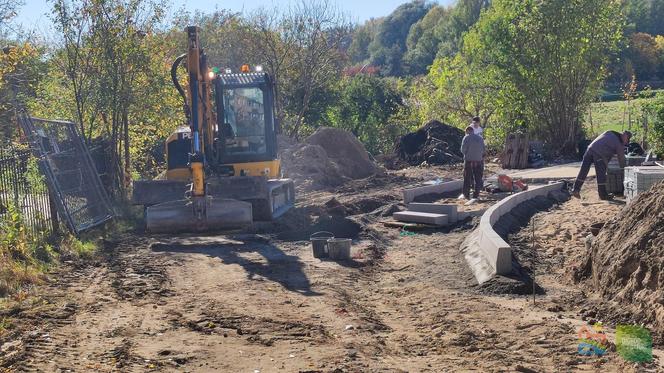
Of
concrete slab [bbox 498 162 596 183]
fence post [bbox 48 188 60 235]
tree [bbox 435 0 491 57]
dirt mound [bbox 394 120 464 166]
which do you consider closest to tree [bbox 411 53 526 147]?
dirt mound [bbox 394 120 464 166]

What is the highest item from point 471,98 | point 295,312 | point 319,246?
point 471,98

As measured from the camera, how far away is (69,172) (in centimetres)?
1593

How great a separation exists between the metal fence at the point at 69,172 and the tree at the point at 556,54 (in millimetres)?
18324

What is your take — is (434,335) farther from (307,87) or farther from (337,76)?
(337,76)

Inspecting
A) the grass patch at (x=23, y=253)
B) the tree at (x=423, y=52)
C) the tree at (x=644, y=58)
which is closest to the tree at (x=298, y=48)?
the grass patch at (x=23, y=253)

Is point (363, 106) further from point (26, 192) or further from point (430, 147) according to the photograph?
point (26, 192)

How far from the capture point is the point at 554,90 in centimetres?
3070

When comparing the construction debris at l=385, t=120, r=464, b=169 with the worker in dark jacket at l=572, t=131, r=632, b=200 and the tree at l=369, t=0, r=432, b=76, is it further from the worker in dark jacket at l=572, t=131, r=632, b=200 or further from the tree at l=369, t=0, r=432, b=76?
the tree at l=369, t=0, r=432, b=76

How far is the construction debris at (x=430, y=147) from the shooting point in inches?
1267

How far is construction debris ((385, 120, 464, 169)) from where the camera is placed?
3219 cm

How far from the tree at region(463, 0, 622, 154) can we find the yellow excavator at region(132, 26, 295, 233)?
50.1 ft

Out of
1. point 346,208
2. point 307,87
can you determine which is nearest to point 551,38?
point 307,87

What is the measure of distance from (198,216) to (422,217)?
4675 millimetres

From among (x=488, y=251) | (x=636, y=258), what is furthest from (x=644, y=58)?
(x=636, y=258)
